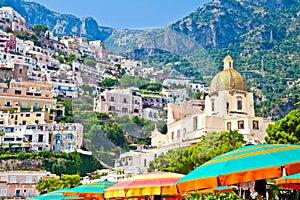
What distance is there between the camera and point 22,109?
73.0 metres

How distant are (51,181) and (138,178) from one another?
36.0 metres

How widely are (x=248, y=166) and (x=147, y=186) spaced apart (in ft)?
11.5

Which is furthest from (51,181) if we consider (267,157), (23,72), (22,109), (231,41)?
(231,41)

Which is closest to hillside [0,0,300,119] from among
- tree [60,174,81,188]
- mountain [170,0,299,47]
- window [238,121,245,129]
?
mountain [170,0,299,47]

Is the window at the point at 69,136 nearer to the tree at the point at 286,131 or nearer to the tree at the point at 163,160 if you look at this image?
the tree at the point at 163,160

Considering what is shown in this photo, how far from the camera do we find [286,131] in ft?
83.8

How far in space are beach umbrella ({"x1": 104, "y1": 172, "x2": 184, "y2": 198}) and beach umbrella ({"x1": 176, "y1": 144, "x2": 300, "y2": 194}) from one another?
8.23ft

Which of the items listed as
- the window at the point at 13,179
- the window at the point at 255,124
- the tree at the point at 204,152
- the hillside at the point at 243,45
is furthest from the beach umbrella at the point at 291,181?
the window at the point at 13,179

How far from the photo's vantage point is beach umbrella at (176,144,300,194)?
538 cm

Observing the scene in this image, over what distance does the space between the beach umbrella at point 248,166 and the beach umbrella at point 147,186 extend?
251 cm

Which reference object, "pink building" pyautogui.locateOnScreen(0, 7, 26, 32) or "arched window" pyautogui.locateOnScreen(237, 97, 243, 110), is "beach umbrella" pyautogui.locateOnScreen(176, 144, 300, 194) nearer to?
"arched window" pyautogui.locateOnScreen(237, 97, 243, 110)

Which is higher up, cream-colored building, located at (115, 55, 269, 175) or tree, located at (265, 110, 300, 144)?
cream-colored building, located at (115, 55, 269, 175)

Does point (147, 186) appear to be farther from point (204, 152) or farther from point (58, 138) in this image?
point (58, 138)

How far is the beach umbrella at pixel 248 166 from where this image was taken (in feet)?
17.6
